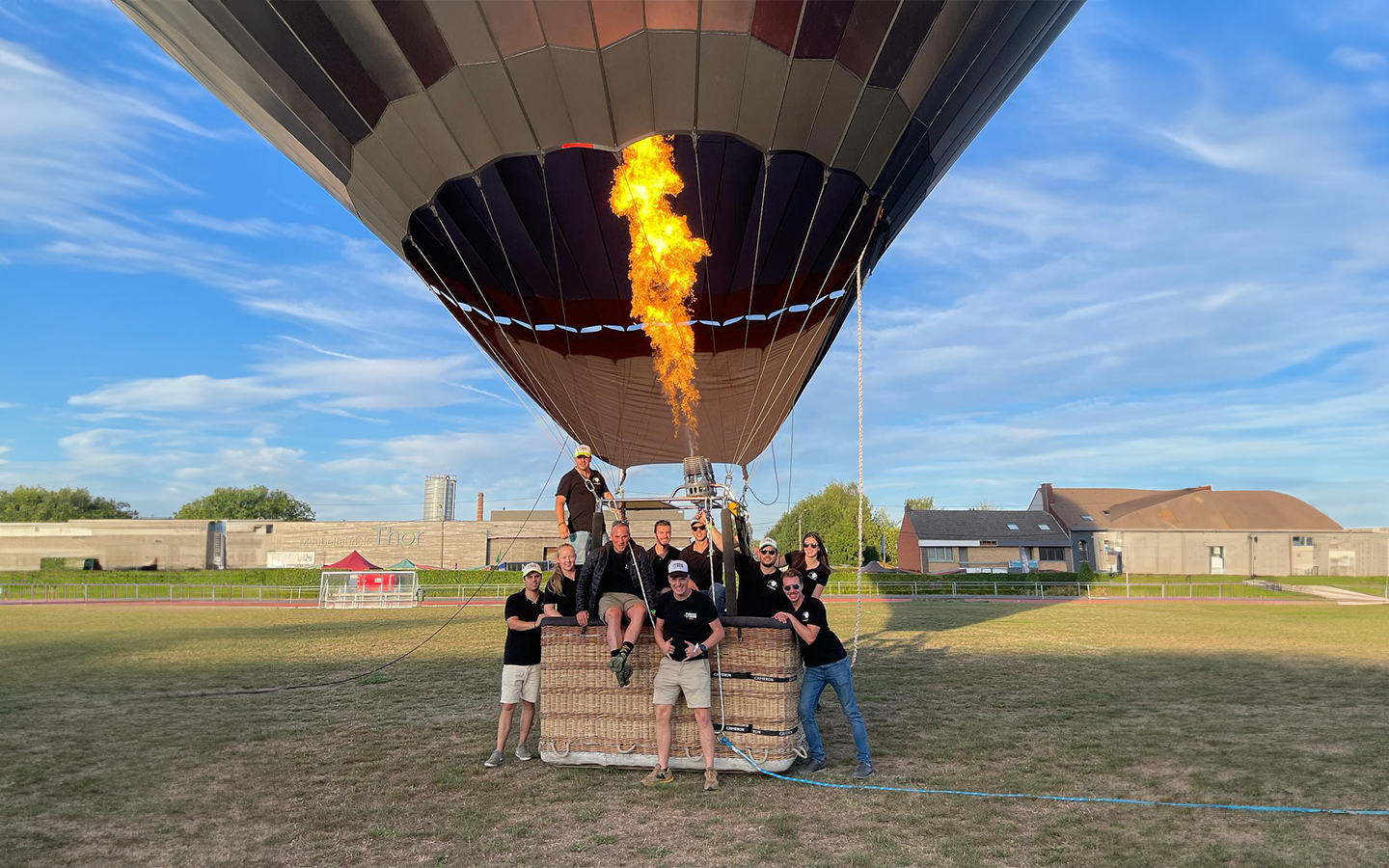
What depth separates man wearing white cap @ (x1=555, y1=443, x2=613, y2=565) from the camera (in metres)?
8.34

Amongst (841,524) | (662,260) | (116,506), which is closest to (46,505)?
(116,506)

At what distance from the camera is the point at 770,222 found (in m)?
9.53

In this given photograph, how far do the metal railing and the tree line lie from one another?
152ft

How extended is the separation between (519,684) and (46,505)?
108578 millimetres

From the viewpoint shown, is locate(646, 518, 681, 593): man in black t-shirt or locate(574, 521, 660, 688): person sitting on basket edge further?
locate(646, 518, 681, 593): man in black t-shirt

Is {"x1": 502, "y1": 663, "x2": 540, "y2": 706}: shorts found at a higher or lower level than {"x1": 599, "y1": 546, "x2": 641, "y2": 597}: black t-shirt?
lower

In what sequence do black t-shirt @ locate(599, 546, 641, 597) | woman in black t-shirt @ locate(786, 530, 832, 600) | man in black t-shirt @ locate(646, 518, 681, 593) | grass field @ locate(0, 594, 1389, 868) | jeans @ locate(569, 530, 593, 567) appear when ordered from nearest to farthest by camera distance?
1. grass field @ locate(0, 594, 1389, 868)
2. black t-shirt @ locate(599, 546, 641, 597)
3. man in black t-shirt @ locate(646, 518, 681, 593)
4. woman in black t-shirt @ locate(786, 530, 832, 600)
5. jeans @ locate(569, 530, 593, 567)

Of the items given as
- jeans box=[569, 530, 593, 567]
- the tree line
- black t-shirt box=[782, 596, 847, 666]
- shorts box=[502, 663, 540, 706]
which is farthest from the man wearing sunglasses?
the tree line

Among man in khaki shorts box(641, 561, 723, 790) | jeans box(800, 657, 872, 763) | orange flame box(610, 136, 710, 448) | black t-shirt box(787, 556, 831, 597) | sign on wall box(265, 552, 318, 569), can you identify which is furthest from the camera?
sign on wall box(265, 552, 318, 569)

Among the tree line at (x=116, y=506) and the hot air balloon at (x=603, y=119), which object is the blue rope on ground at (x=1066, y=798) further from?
the tree line at (x=116, y=506)

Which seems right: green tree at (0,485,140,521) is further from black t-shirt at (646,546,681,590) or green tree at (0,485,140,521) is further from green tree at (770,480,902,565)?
black t-shirt at (646,546,681,590)

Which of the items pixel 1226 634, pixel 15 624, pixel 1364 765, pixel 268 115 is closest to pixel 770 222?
pixel 268 115

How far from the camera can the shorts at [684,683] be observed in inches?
245

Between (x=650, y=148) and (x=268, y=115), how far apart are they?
4.38 m
